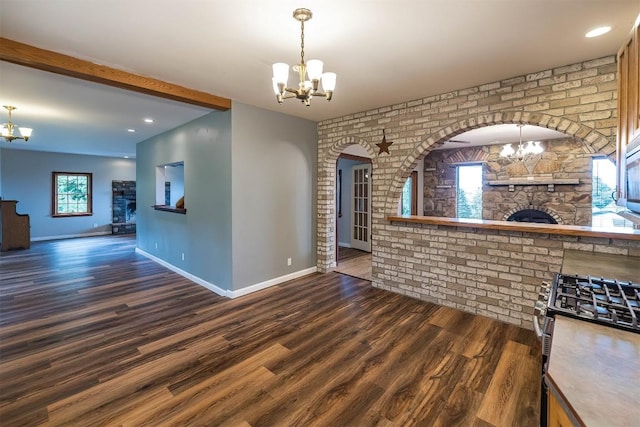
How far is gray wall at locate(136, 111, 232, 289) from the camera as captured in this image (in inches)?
156

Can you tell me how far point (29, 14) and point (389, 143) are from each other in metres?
3.75

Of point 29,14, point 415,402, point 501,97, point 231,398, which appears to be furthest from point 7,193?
point 501,97

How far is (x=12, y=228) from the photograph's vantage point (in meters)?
6.98

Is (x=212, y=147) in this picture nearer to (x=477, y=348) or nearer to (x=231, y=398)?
(x=231, y=398)

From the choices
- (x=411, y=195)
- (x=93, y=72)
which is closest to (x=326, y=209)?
(x=93, y=72)

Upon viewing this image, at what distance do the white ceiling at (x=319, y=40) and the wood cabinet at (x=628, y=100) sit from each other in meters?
0.46

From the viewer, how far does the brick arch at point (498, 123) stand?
8.71 feet

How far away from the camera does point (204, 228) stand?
438 centimetres

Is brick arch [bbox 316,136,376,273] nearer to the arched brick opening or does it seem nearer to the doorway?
the doorway

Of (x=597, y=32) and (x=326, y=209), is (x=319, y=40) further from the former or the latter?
(x=326, y=209)

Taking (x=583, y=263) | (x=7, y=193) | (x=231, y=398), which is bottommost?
(x=231, y=398)

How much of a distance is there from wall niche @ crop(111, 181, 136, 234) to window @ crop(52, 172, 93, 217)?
0.66 metres

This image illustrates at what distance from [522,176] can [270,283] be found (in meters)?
6.12

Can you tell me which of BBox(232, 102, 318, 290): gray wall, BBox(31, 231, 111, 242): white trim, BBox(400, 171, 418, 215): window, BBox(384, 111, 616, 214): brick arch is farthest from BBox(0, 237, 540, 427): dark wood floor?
BBox(31, 231, 111, 242): white trim
